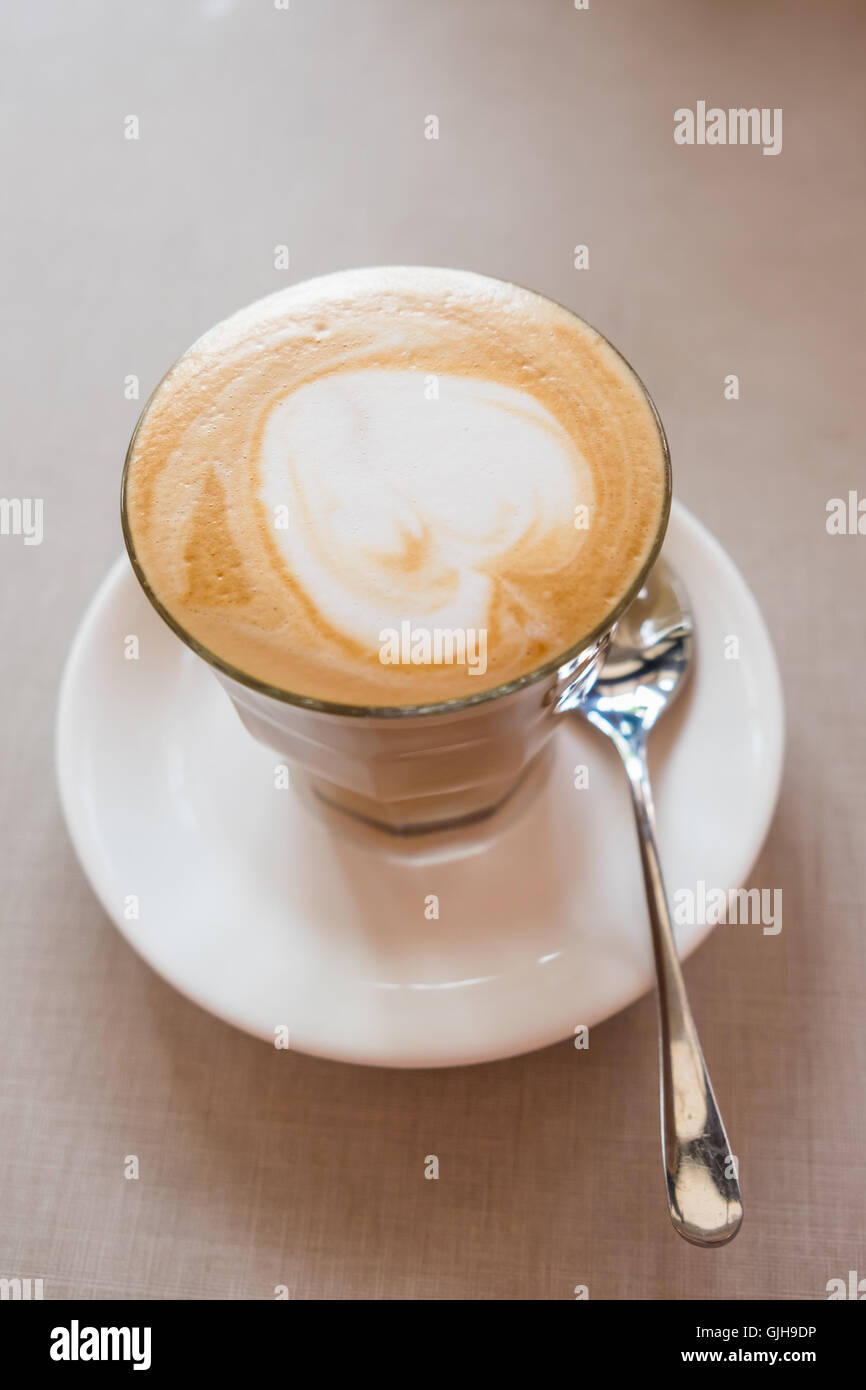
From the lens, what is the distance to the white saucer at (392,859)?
29.3 inches

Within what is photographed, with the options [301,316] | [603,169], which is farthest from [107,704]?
[603,169]

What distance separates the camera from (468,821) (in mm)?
833

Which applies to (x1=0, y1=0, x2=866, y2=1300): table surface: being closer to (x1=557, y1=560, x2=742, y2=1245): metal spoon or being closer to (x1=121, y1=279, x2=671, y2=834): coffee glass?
(x1=557, y1=560, x2=742, y2=1245): metal spoon

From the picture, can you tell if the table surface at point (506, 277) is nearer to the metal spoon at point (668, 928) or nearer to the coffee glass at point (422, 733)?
the metal spoon at point (668, 928)

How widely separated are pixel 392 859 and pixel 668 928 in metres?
0.22

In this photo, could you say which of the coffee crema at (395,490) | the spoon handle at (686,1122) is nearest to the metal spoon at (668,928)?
the spoon handle at (686,1122)

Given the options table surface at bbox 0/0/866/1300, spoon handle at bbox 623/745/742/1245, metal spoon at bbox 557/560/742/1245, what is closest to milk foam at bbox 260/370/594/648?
metal spoon at bbox 557/560/742/1245

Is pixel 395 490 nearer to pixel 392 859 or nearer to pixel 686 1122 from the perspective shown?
pixel 392 859

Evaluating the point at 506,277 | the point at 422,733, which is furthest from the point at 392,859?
the point at 506,277

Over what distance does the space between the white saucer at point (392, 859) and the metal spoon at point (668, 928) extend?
0.06ft

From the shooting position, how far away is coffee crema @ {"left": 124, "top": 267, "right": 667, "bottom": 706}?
2.02 feet

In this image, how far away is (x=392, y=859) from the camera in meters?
0.82

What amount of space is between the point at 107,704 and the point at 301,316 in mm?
354
